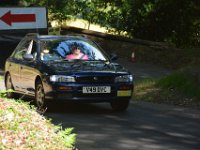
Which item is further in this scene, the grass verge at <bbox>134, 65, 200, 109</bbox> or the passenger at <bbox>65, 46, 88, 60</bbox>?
the grass verge at <bbox>134, 65, 200, 109</bbox>

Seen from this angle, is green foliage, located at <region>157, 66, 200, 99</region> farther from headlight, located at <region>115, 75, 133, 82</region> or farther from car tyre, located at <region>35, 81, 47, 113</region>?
car tyre, located at <region>35, 81, 47, 113</region>

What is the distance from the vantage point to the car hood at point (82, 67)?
1199cm

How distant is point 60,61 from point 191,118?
2.82 meters

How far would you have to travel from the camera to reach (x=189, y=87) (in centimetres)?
1458

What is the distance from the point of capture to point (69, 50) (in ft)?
43.0

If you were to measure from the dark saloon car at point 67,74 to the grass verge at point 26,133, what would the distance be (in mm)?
5078

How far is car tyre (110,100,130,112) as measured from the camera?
12570 mm

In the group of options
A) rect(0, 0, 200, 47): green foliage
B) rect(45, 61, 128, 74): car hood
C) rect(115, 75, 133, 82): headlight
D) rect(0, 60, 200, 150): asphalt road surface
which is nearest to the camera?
rect(0, 60, 200, 150): asphalt road surface

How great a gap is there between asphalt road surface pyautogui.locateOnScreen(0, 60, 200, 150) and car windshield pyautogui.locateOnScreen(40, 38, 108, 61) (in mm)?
1027

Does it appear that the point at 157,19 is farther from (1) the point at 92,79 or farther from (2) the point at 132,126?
(2) the point at 132,126

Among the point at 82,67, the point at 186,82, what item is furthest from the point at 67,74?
the point at 186,82

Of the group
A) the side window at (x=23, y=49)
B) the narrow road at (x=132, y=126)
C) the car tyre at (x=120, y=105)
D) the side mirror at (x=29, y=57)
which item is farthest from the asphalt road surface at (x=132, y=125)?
the side window at (x=23, y=49)

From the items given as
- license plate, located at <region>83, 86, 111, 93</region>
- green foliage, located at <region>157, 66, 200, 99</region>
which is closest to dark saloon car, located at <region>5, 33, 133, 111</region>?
license plate, located at <region>83, 86, 111, 93</region>

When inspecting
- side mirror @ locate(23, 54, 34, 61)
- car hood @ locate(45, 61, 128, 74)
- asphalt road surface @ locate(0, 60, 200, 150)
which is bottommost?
asphalt road surface @ locate(0, 60, 200, 150)
